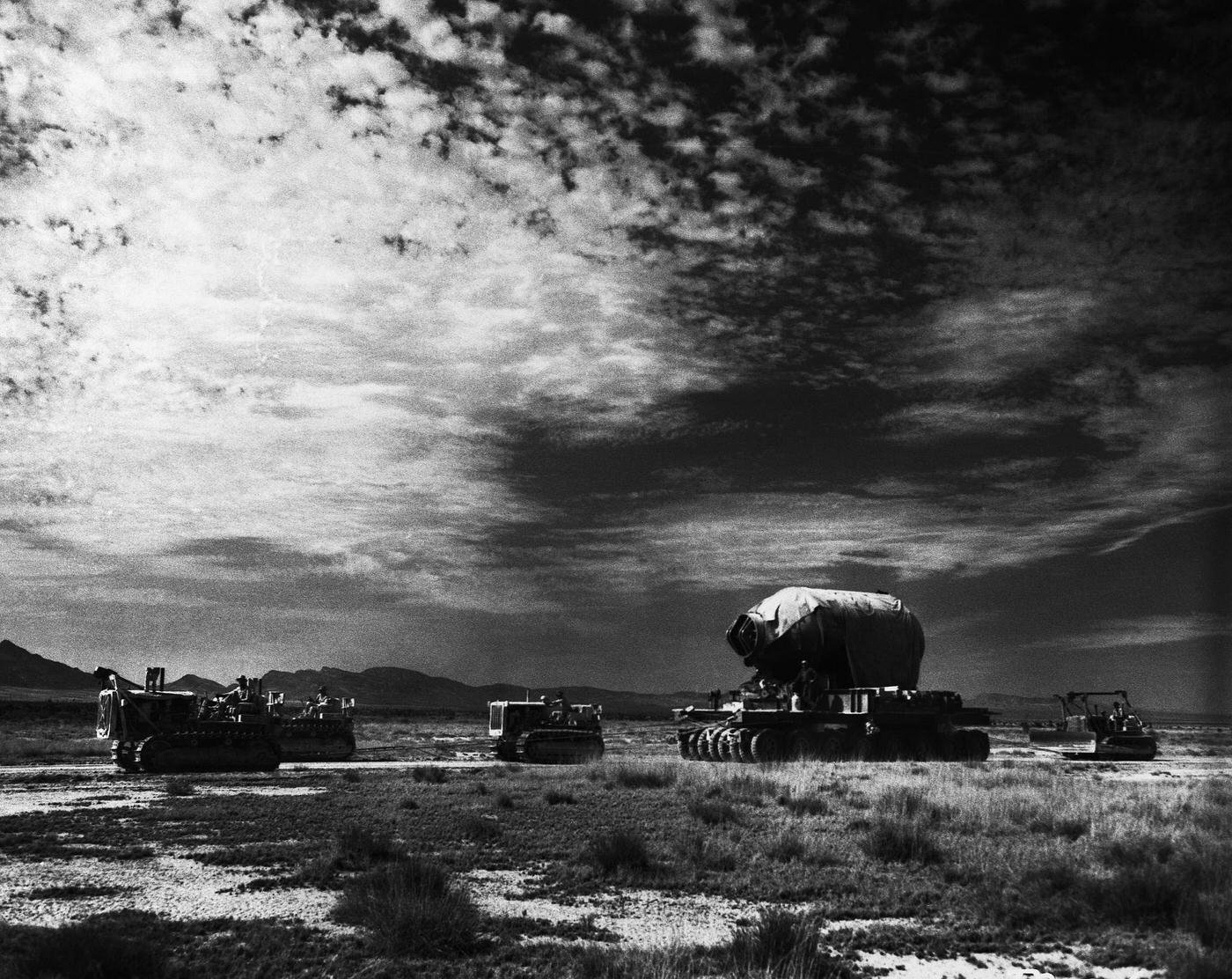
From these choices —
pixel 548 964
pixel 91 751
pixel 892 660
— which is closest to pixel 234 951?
pixel 548 964

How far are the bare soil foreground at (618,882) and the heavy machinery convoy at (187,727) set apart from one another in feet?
21.0

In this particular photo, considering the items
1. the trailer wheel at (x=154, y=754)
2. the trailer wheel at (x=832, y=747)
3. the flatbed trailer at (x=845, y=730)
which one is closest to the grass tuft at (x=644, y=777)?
the flatbed trailer at (x=845, y=730)

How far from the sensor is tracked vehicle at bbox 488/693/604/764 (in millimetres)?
32406

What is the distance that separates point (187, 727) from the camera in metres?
29.0

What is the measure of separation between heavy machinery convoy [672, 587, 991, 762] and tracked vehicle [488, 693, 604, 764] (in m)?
3.78

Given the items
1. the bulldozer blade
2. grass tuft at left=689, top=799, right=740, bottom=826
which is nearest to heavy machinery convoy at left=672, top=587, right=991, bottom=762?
the bulldozer blade

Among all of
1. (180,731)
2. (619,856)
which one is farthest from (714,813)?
(180,731)

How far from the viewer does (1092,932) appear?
9.06 m

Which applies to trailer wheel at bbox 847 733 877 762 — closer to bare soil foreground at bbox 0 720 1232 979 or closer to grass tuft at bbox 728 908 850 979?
bare soil foreground at bbox 0 720 1232 979

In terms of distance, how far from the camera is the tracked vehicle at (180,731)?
27734 mm

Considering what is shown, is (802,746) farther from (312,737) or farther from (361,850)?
(361,850)

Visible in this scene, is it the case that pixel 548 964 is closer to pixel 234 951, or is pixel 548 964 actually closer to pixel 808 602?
pixel 234 951

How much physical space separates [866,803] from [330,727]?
21.1 m

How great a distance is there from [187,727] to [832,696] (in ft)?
66.3
